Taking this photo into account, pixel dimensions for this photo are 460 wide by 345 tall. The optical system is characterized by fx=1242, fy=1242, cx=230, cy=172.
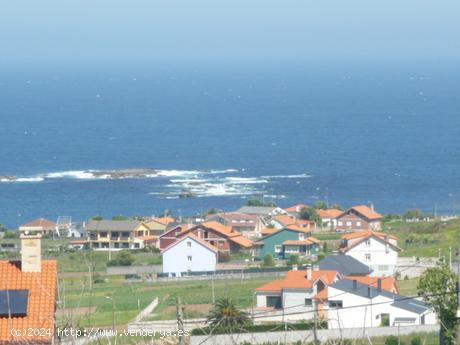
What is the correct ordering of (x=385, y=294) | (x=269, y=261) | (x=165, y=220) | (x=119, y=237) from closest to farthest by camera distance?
(x=385, y=294) → (x=269, y=261) → (x=119, y=237) → (x=165, y=220)

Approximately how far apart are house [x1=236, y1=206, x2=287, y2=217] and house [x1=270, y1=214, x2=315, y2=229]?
128 cm

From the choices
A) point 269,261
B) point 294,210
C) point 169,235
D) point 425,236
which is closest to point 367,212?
point 294,210

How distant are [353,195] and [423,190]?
146 inches

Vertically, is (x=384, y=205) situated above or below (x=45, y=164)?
below

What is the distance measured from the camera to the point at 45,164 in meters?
71.9

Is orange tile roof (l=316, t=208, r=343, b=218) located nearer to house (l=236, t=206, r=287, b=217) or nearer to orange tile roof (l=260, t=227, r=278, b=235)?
house (l=236, t=206, r=287, b=217)

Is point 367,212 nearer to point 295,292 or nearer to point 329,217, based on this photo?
point 329,217

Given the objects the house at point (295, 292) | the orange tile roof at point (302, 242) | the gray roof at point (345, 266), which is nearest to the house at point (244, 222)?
the orange tile roof at point (302, 242)

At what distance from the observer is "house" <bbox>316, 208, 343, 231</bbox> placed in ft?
147

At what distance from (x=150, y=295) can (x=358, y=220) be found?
671 inches

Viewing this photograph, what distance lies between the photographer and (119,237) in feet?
136

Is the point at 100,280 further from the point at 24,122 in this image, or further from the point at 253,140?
the point at 24,122

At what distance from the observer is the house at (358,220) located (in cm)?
4359

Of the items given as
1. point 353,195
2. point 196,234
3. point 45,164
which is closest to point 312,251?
point 196,234
